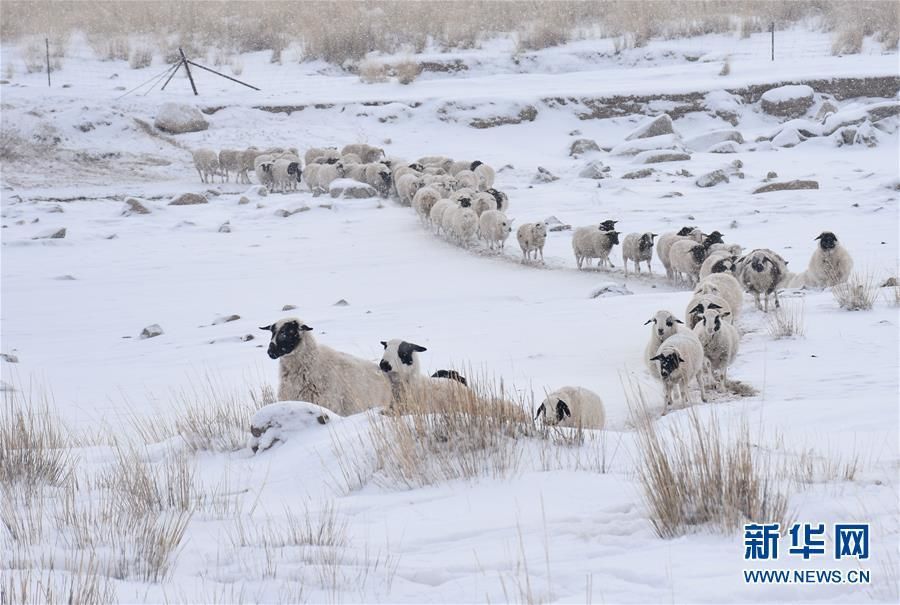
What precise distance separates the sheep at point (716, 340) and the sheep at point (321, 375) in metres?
2.95

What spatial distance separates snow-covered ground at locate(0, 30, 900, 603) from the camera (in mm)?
3857

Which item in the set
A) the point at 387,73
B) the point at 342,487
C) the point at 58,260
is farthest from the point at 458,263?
the point at 387,73

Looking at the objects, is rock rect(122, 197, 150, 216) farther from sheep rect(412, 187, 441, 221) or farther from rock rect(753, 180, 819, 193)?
rock rect(753, 180, 819, 193)

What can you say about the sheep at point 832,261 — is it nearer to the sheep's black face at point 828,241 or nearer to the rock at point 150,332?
the sheep's black face at point 828,241

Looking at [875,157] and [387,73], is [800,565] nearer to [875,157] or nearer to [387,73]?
[875,157]

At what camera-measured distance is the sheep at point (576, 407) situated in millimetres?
6891

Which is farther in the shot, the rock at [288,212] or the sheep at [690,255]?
the rock at [288,212]

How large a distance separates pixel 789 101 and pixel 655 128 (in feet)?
17.1

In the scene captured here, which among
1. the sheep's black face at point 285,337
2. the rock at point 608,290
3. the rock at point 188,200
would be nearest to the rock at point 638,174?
the rock at point 188,200

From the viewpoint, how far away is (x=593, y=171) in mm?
23891

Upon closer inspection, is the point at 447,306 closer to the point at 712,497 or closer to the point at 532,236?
the point at 532,236

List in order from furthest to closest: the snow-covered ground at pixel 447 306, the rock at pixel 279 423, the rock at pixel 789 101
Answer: the rock at pixel 789 101, the rock at pixel 279 423, the snow-covered ground at pixel 447 306

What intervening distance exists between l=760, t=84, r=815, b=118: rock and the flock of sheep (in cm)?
1191

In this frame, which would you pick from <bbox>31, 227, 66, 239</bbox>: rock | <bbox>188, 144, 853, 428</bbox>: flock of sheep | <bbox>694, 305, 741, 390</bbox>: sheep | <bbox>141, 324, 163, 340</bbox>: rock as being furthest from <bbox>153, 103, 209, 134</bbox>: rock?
<bbox>694, 305, 741, 390</bbox>: sheep
